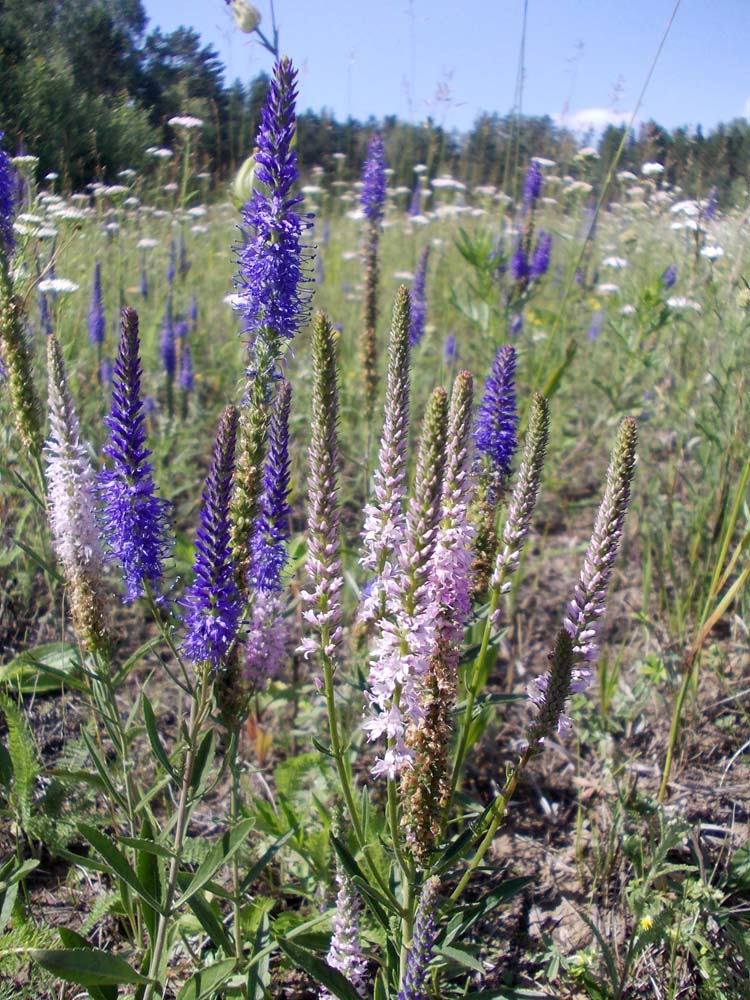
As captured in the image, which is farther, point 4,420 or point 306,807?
point 4,420

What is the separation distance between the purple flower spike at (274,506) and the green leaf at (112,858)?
676mm

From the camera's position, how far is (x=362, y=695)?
286 cm

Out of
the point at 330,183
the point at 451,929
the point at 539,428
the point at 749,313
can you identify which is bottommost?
the point at 451,929

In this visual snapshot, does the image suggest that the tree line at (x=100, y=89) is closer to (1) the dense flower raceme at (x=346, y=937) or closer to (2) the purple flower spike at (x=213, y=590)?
(2) the purple flower spike at (x=213, y=590)

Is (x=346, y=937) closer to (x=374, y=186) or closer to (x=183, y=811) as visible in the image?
(x=183, y=811)

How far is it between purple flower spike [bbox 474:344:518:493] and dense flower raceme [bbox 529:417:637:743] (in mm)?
741

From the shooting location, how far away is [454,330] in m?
7.13

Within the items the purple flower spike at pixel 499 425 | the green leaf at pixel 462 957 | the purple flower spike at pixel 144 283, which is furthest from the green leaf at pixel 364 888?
the purple flower spike at pixel 144 283

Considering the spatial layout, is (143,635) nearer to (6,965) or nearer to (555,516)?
(6,965)

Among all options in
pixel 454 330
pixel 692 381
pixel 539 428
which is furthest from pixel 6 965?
pixel 454 330

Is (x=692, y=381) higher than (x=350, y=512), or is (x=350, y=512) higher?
(x=692, y=381)

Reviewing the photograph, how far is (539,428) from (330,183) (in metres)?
11.7

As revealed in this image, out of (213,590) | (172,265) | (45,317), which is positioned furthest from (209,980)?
(172,265)

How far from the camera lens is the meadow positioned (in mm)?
1504
